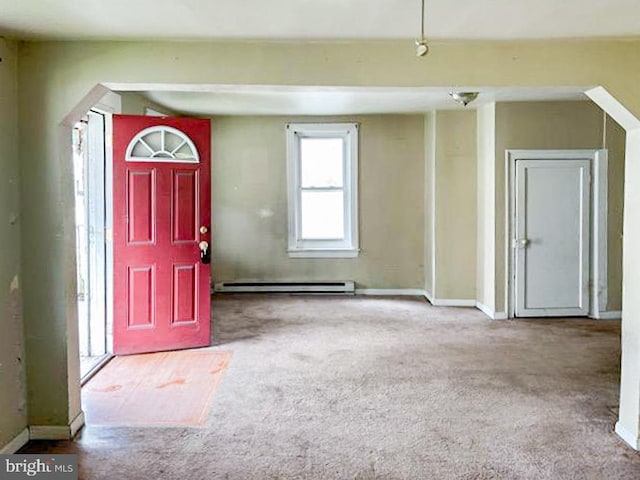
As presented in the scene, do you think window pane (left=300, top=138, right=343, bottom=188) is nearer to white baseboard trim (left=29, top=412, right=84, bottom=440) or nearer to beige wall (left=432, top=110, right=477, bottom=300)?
beige wall (left=432, top=110, right=477, bottom=300)

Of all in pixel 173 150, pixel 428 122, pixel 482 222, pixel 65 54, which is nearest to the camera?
pixel 65 54

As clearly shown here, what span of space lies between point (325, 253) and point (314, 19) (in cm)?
511

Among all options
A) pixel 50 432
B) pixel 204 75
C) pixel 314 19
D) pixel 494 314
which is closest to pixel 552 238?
pixel 494 314

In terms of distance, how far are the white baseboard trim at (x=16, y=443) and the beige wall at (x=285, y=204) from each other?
15.3ft

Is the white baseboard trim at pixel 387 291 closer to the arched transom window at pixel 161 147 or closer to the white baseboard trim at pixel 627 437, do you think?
the arched transom window at pixel 161 147

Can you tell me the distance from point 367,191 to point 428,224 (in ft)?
3.14

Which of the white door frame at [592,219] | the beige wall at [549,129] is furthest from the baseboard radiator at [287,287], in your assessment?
the beige wall at [549,129]

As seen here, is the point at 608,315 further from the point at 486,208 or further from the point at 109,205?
the point at 109,205

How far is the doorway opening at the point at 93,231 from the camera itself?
15.2 ft

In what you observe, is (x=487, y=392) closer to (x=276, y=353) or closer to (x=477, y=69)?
(x=276, y=353)

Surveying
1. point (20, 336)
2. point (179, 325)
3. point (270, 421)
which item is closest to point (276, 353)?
point (179, 325)

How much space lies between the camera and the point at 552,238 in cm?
609

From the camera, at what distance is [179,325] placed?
4867 mm

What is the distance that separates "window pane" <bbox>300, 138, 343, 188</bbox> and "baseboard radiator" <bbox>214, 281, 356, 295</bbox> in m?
1.39
